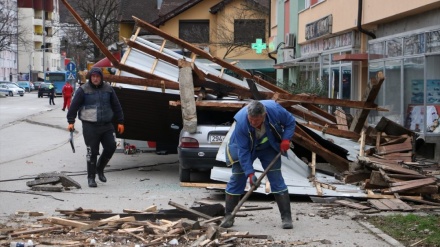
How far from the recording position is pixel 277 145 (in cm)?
866

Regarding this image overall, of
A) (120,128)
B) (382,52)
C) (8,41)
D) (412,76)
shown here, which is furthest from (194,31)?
(120,128)

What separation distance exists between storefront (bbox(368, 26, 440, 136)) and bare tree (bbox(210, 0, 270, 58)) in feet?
85.2

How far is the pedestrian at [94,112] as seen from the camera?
12203mm

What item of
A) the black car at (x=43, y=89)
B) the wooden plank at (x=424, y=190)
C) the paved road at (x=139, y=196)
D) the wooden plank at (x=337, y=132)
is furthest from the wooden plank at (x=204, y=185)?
the black car at (x=43, y=89)

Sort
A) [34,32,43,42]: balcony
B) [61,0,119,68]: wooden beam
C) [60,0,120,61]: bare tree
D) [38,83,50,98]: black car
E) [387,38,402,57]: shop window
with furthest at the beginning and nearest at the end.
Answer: [34,32,43,42]: balcony → [38,83,50,98]: black car → [60,0,120,61]: bare tree → [387,38,402,57]: shop window → [61,0,119,68]: wooden beam

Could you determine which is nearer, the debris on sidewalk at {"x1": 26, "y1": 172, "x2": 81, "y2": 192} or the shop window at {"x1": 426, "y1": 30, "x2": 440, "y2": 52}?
the debris on sidewalk at {"x1": 26, "y1": 172, "x2": 81, "y2": 192}

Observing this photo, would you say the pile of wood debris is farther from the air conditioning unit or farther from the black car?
the black car

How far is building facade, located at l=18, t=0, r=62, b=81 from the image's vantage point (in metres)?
114

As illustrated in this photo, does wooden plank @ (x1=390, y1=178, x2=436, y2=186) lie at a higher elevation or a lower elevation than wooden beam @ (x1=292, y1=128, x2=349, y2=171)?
lower

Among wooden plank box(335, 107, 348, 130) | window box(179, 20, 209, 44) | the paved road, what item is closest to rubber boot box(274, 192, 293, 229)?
the paved road

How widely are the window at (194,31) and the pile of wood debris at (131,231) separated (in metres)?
41.6

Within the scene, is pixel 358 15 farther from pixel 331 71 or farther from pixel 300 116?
pixel 300 116

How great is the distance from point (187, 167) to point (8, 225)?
3639 mm

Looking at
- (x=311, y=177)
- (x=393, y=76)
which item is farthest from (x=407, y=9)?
(x=311, y=177)
